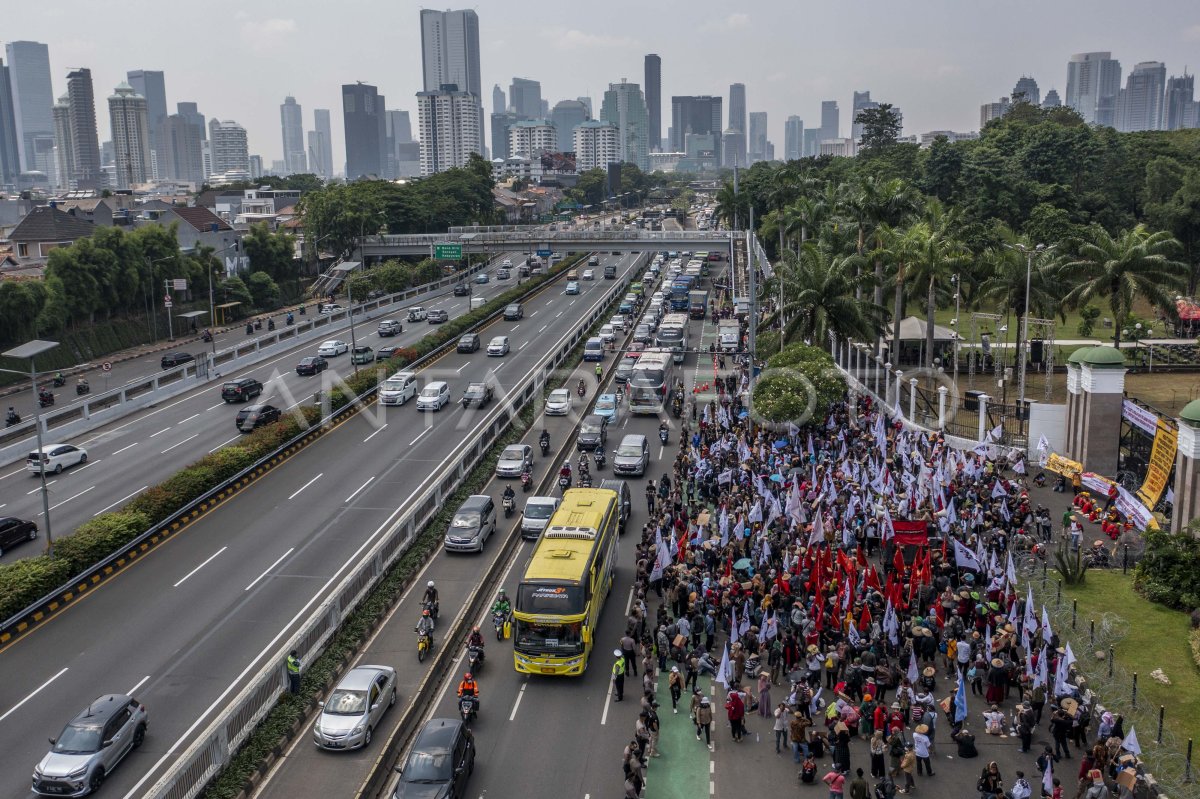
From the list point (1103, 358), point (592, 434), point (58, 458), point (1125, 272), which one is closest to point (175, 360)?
point (58, 458)

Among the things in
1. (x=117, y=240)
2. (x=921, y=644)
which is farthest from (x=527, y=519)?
(x=117, y=240)

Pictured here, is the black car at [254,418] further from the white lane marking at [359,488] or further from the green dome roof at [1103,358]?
the green dome roof at [1103,358]

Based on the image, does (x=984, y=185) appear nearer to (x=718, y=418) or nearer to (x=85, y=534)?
(x=718, y=418)

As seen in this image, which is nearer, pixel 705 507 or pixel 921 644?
pixel 921 644

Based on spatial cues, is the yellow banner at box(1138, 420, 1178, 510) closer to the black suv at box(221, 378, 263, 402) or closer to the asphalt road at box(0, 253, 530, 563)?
the asphalt road at box(0, 253, 530, 563)

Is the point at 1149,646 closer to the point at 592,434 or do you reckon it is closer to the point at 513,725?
the point at 513,725

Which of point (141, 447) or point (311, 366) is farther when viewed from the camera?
point (311, 366)

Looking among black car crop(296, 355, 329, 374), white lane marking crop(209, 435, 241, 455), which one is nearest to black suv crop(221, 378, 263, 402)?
black car crop(296, 355, 329, 374)
